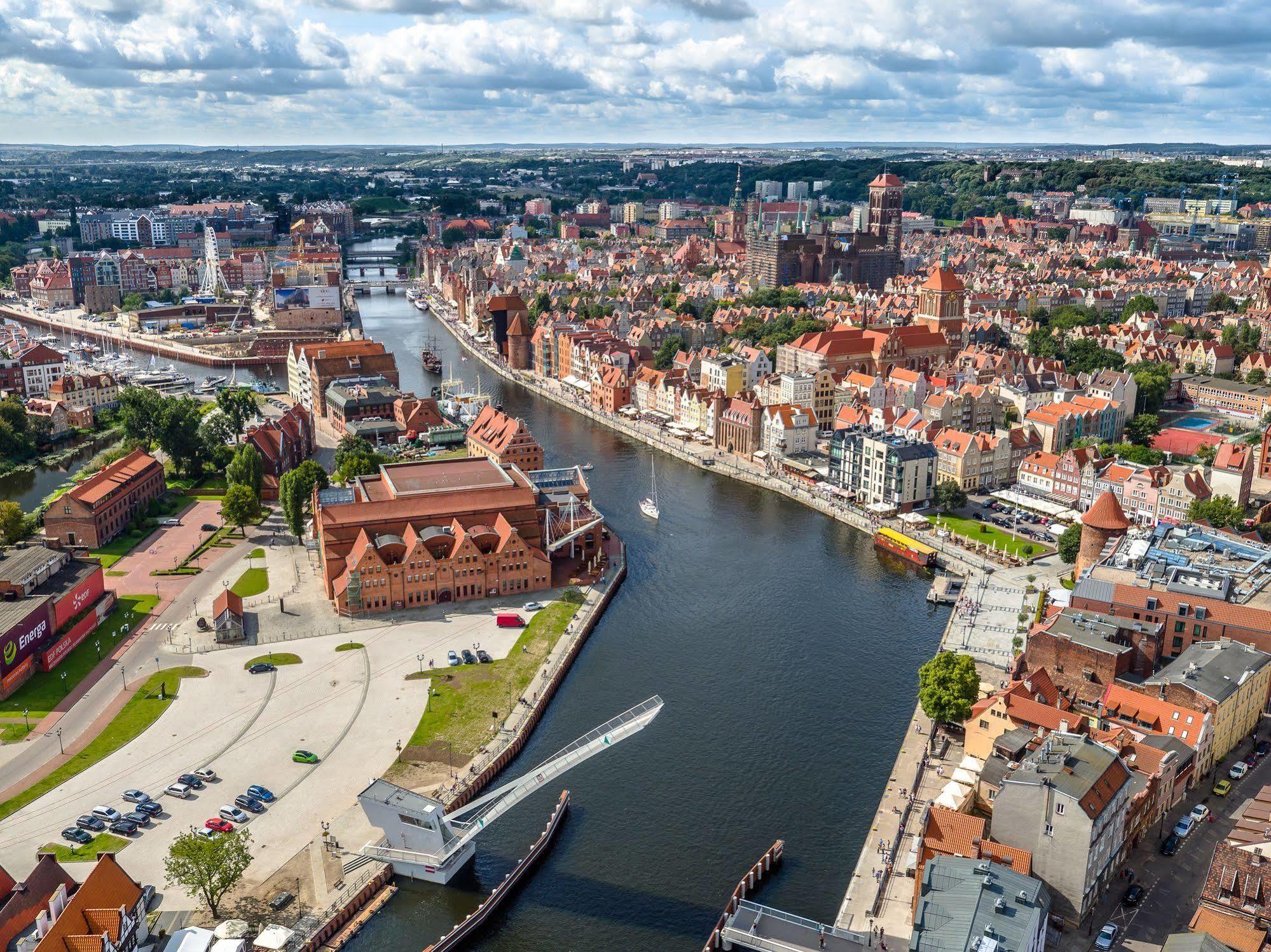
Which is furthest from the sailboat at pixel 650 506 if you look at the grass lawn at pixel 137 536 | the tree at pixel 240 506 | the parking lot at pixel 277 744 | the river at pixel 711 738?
the grass lawn at pixel 137 536

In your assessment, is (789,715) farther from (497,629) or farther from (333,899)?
(333,899)

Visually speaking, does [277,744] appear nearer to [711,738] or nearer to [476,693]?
[476,693]

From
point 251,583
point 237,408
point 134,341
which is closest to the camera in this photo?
point 251,583

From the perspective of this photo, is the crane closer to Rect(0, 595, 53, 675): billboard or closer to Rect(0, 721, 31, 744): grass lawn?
Rect(0, 721, 31, 744): grass lawn

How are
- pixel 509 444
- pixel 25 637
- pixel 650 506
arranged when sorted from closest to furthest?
pixel 25 637, pixel 650 506, pixel 509 444

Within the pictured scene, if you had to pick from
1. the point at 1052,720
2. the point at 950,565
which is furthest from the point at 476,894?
the point at 950,565

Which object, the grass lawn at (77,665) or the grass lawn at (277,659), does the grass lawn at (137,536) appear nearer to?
the grass lawn at (77,665)

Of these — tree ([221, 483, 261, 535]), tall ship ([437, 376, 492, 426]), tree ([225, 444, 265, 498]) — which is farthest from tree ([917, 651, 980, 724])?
tall ship ([437, 376, 492, 426])

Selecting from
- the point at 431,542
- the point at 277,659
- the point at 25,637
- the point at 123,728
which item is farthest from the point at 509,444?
the point at 123,728
